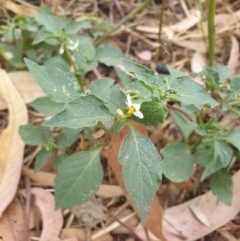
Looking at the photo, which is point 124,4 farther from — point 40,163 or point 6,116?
point 40,163

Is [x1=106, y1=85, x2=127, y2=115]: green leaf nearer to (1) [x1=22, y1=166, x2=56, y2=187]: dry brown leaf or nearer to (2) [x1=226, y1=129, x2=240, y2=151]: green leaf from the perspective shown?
(2) [x1=226, y1=129, x2=240, y2=151]: green leaf

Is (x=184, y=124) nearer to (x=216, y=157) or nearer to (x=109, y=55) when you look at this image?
(x=216, y=157)

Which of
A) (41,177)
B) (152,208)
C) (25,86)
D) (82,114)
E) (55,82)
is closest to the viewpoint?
(82,114)

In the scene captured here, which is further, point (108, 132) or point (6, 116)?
point (6, 116)

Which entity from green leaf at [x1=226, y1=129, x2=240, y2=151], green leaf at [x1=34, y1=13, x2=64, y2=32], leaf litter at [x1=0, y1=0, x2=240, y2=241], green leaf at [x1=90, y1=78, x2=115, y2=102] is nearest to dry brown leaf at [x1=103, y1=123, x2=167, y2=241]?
leaf litter at [x1=0, y1=0, x2=240, y2=241]

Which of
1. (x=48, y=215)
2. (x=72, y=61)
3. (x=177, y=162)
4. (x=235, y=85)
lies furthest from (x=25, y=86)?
(x=235, y=85)

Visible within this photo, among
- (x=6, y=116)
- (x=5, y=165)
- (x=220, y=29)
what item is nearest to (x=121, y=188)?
(x=5, y=165)
